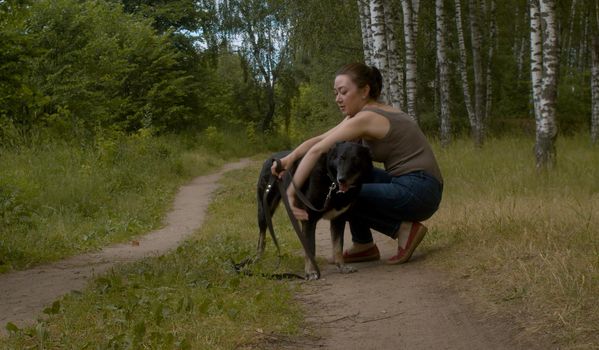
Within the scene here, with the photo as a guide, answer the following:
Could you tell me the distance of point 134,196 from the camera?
14.7m

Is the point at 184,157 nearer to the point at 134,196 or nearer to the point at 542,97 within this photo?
the point at 134,196

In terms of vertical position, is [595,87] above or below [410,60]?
below

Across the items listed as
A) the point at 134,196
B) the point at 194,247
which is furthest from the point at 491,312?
the point at 134,196

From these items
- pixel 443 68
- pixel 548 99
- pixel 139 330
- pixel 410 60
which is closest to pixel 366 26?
pixel 443 68

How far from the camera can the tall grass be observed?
13.3 feet

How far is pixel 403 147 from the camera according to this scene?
6332mm

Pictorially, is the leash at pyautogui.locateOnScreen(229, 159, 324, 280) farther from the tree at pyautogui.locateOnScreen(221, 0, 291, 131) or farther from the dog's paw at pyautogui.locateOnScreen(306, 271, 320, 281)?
the tree at pyautogui.locateOnScreen(221, 0, 291, 131)

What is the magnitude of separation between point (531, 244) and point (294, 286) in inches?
76.9

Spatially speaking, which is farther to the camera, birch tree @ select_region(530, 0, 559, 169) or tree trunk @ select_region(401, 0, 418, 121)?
tree trunk @ select_region(401, 0, 418, 121)

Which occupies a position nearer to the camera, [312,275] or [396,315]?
[396,315]

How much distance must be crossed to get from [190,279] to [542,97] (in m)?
7.90

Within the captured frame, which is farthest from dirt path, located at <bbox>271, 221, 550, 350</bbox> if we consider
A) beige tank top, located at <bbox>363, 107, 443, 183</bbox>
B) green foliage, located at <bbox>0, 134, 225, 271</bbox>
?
green foliage, located at <bbox>0, 134, 225, 271</bbox>

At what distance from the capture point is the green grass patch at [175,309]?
4.07 meters

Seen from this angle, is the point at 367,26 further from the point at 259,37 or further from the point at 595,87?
the point at 259,37
